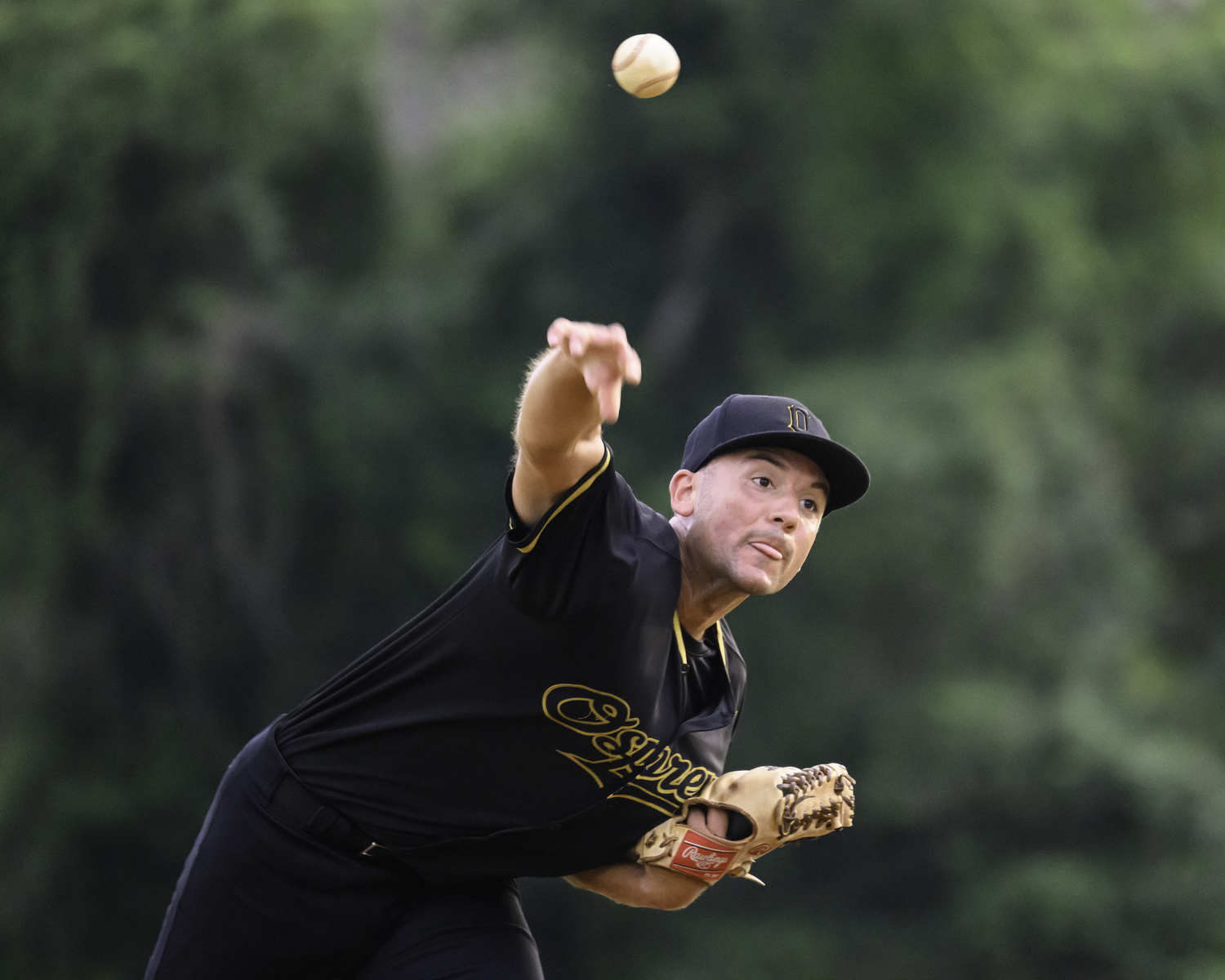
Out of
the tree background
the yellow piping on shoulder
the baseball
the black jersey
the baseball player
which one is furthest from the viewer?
the tree background

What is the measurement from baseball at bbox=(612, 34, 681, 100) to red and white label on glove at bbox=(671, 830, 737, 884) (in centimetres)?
210

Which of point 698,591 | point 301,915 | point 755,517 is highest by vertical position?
point 755,517

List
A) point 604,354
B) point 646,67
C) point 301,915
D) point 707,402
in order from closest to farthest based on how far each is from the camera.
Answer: point 604,354 → point 301,915 → point 646,67 → point 707,402

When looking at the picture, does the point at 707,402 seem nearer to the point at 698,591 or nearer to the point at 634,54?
the point at 634,54

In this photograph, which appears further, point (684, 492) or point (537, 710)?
point (684, 492)

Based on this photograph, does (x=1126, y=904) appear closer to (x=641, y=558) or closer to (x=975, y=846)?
(x=975, y=846)

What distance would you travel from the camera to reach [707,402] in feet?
54.8

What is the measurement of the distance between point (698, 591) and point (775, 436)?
420mm

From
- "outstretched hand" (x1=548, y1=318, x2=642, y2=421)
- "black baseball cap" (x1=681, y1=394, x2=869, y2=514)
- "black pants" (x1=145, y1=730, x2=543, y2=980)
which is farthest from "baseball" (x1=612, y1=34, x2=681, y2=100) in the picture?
"black pants" (x1=145, y1=730, x2=543, y2=980)

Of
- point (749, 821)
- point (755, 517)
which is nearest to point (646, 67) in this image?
point (755, 517)

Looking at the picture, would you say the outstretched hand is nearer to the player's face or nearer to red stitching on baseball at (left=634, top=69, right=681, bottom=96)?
the player's face

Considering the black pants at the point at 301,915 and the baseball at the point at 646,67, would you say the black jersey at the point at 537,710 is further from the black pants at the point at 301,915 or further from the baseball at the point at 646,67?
the baseball at the point at 646,67

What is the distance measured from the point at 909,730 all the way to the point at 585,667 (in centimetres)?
1202

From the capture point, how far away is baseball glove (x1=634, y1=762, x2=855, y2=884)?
3.90 m
